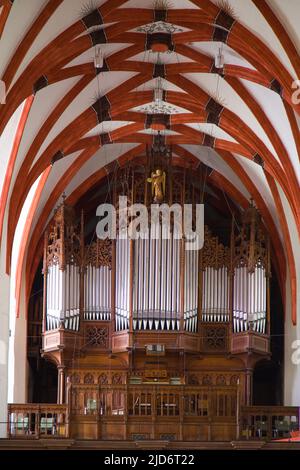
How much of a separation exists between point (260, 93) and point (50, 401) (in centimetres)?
1152

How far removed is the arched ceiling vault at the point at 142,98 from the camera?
27766 millimetres

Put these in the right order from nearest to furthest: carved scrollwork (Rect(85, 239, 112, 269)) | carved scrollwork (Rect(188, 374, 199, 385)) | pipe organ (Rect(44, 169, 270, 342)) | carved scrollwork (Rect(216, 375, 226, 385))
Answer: carved scrollwork (Rect(216, 375, 226, 385)) < carved scrollwork (Rect(188, 374, 199, 385)) < pipe organ (Rect(44, 169, 270, 342)) < carved scrollwork (Rect(85, 239, 112, 269))

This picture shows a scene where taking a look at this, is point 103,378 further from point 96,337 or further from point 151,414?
point 151,414

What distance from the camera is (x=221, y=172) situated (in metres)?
37.0

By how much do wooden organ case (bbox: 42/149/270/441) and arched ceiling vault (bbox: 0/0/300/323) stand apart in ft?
3.53

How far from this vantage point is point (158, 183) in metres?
34.6

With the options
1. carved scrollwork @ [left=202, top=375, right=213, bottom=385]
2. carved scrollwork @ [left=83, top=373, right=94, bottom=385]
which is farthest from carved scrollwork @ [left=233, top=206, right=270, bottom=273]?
carved scrollwork @ [left=83, top=373, right=94, bottom=385]

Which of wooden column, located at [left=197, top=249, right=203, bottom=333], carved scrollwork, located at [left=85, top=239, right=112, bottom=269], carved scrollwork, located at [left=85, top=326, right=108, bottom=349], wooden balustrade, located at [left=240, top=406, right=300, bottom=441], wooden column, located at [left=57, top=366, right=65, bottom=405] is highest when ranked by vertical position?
carved scrollwork, located at [left=85, top=239, right=112, bottom=269]

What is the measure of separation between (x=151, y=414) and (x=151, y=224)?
19.8ft

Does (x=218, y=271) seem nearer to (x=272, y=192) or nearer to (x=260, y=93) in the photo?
(x=272, y=192)

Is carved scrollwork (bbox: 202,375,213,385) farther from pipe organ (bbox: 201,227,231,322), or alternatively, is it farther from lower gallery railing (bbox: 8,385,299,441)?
lower gallery railing (bbox: 8,385,299,441)

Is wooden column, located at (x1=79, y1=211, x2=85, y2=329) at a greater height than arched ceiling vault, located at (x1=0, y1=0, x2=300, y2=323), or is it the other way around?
arched ceiling vault, located at (x1=0, y1=0, x2=300, y2=323)

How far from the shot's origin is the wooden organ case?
34.5 meters
